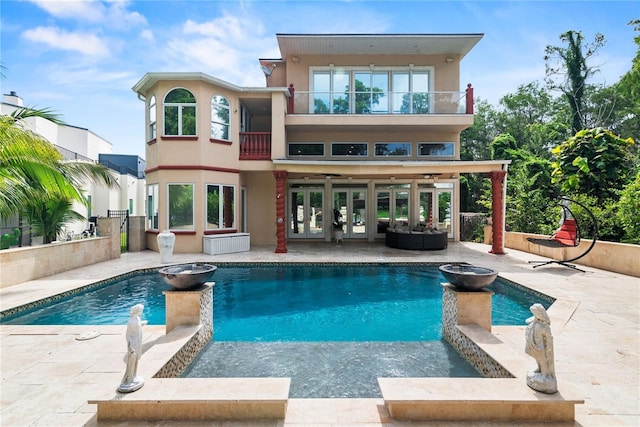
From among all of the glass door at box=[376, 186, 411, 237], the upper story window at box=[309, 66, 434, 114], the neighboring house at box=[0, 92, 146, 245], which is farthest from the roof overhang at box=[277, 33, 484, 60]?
the neighboring house at box=[0, 92, 146, 245]

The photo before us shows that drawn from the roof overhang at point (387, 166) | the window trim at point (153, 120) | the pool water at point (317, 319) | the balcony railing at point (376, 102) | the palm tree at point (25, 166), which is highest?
the balcony railing at point (376, 102)

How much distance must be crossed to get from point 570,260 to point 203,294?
10.3 meters

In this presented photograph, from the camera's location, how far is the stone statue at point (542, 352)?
2.78m

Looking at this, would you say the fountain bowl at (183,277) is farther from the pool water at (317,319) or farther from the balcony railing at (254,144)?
the balcony railing at (254,144)

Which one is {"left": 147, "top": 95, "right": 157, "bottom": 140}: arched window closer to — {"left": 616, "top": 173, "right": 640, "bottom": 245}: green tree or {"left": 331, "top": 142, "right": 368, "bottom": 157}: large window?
{"left": 331, "top": 142, "right": 368, "bottom": 157}: large window

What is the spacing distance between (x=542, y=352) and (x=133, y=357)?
3610mm

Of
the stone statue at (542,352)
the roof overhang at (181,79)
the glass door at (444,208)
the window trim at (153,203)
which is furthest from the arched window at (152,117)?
the stone statue at (542,352)

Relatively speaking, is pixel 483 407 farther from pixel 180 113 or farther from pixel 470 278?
pixel 180 113

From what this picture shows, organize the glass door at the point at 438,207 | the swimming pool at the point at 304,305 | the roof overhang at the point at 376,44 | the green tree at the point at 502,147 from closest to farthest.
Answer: the swimming pool at the point at 304,305 → the roof overhang at the point at 376,44 → the glass door at the point at 438,207 → the green tree at the point at 502,147

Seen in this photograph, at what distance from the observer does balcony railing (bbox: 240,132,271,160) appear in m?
13.3

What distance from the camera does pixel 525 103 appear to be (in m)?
30.0

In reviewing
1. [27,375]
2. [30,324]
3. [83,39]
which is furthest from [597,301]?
[83,39]

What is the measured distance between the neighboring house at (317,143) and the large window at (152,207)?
0.08 m

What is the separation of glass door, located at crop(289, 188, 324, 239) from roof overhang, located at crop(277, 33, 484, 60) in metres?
6.26
